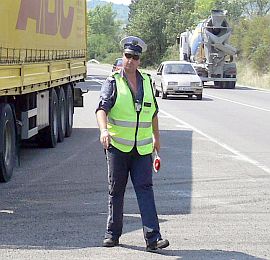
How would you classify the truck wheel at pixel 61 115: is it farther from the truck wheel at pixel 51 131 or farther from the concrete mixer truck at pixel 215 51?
the concrete mixer truck at pixel 215 51

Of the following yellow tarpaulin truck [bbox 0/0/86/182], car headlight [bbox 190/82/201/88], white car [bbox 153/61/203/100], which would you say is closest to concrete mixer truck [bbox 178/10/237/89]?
white car [bbox 153/61/203/100]

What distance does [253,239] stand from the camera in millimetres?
7586

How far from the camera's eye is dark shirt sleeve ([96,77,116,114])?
23.0 ft

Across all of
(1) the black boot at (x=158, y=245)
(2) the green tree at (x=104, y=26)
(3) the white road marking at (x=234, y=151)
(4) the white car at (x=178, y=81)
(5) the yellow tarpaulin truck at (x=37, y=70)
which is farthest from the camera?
(2) the green tree at (x=104, y=26)

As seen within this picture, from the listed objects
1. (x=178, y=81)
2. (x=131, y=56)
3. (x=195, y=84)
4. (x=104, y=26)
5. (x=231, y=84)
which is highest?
(x=131, y=56)

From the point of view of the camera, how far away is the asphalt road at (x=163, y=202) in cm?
717

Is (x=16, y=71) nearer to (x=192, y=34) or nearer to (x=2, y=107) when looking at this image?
(x=2, y=107)

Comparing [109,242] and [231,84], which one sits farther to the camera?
[231,84]

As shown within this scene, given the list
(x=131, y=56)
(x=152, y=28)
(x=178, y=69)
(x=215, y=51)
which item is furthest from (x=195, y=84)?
(x=152, y=28)

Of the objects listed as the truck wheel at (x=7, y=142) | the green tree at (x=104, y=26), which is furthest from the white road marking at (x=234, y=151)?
the green tree at (x=104, y=26)

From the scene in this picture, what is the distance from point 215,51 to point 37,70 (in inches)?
1188

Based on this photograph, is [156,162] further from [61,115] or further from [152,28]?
[152,28]

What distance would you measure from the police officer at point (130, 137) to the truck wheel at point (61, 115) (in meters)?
8.63

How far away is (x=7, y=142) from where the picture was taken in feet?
36.3
